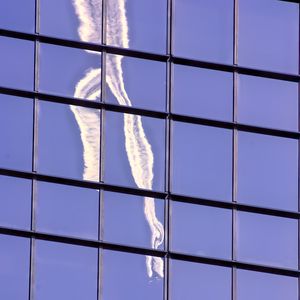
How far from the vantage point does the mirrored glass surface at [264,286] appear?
4159cm

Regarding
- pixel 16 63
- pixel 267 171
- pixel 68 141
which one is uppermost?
pixel 16 63

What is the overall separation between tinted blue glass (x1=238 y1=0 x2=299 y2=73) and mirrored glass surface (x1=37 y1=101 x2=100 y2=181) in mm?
3714

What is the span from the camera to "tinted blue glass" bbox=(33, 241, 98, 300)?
1583 inches

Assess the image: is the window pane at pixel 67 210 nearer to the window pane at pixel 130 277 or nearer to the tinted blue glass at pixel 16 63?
the window pane at pixel 130 277

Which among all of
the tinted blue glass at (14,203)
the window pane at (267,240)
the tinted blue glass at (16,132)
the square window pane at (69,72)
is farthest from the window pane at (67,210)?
the window pane at (267,240)

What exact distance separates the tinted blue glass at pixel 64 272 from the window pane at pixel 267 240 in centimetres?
318

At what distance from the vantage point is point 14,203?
40.6 m

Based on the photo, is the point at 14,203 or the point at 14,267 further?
the point at 14,203

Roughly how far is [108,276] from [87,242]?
80cm

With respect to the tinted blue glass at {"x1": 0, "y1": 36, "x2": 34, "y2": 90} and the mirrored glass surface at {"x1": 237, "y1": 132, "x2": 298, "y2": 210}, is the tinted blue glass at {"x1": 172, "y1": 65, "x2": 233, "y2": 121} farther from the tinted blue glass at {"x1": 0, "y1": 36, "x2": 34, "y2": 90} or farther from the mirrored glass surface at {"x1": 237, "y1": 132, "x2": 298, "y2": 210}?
the tinted blue glass at {"x1": 0, "y1": 36, "x2": 34, "y2": 90}

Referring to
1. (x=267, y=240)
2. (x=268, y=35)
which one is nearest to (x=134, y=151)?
(x=267, y=240)

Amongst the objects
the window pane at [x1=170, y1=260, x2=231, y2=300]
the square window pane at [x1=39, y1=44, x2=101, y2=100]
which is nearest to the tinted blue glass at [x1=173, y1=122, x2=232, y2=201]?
the window pane at [x1=170, y1=260, x2=231, y2=300]

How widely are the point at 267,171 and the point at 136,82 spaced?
3.30 meters

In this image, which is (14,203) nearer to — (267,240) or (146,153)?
(146,153)
